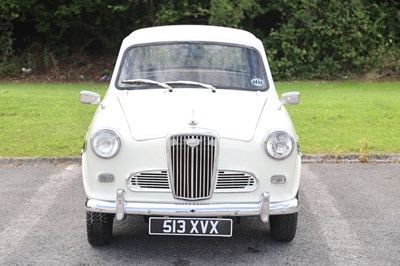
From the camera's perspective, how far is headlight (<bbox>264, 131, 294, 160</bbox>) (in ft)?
16.0

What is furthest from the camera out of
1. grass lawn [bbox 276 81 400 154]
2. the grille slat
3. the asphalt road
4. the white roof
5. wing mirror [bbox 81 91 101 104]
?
grass lawn [bbox 276 81 400 154]

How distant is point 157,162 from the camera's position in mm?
4766

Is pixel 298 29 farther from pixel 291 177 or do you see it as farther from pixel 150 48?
pixel 291 177

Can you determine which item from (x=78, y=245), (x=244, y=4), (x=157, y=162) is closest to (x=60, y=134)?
(x=78, y=245)

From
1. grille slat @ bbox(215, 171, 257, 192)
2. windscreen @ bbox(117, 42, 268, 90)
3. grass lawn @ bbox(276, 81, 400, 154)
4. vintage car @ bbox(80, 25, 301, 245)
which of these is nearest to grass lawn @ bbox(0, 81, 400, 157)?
grass lawn @ bbox(276, 81, 400, 154)

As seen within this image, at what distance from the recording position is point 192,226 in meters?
4.70

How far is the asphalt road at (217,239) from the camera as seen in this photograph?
4.98 m

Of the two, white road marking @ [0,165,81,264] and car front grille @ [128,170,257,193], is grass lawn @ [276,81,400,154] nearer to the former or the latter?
white road marking @ [0,165,81,264]

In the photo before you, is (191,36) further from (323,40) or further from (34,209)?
(323,40)

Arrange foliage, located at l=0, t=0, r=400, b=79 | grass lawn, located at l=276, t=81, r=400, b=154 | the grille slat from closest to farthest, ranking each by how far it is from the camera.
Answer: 1. the grille slat
2. grass lawn, located at l=276, t=81, r=400, b=154
3. foliage, located at l=0, t=0, r=400, b=79

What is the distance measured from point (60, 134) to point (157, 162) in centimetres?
515

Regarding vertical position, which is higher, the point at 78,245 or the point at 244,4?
the point at 78,245

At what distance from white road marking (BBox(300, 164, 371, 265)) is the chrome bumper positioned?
75 centimetres

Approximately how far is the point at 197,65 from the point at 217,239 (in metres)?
1.76
